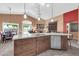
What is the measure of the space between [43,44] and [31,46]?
1.21 metres

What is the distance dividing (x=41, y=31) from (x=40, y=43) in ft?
7.72

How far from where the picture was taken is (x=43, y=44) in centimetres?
630

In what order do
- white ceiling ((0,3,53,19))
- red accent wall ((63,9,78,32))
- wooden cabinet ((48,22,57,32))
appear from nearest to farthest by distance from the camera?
1. white ceiling ((0,3,53,19))
2. wooden cabinet ((48,22,57,32))
3. red accent wall ((63,9,78,32))

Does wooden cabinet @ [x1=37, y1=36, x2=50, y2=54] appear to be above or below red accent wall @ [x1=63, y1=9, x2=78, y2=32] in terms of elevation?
below

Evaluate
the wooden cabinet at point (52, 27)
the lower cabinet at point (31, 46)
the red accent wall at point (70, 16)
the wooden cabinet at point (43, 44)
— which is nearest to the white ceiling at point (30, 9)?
the wooden cabinet at point (52, 27)

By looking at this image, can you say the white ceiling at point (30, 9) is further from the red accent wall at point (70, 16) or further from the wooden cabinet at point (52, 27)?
the red accent wall at point (70, 16)

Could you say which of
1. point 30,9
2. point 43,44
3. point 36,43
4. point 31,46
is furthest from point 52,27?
point 31,46

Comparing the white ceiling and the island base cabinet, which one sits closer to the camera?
the island base cabinet

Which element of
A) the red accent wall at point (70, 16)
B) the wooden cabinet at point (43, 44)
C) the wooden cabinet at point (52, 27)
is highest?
the red accent wall at point (70, 16)

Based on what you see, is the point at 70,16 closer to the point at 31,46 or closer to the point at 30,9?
the point at 30,9

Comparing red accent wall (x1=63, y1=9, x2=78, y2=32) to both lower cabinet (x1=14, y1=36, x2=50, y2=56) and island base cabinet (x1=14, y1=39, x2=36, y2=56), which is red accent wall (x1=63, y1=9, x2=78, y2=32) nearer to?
lower cabinet (x1=14, y1=36, x2=50, y2=56)

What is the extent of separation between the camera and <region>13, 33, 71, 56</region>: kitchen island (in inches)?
179

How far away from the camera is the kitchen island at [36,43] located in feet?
14.9

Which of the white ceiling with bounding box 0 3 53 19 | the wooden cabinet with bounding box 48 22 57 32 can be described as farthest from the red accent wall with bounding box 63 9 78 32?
the wooden cabinet with bounding box 48 22 57 32
